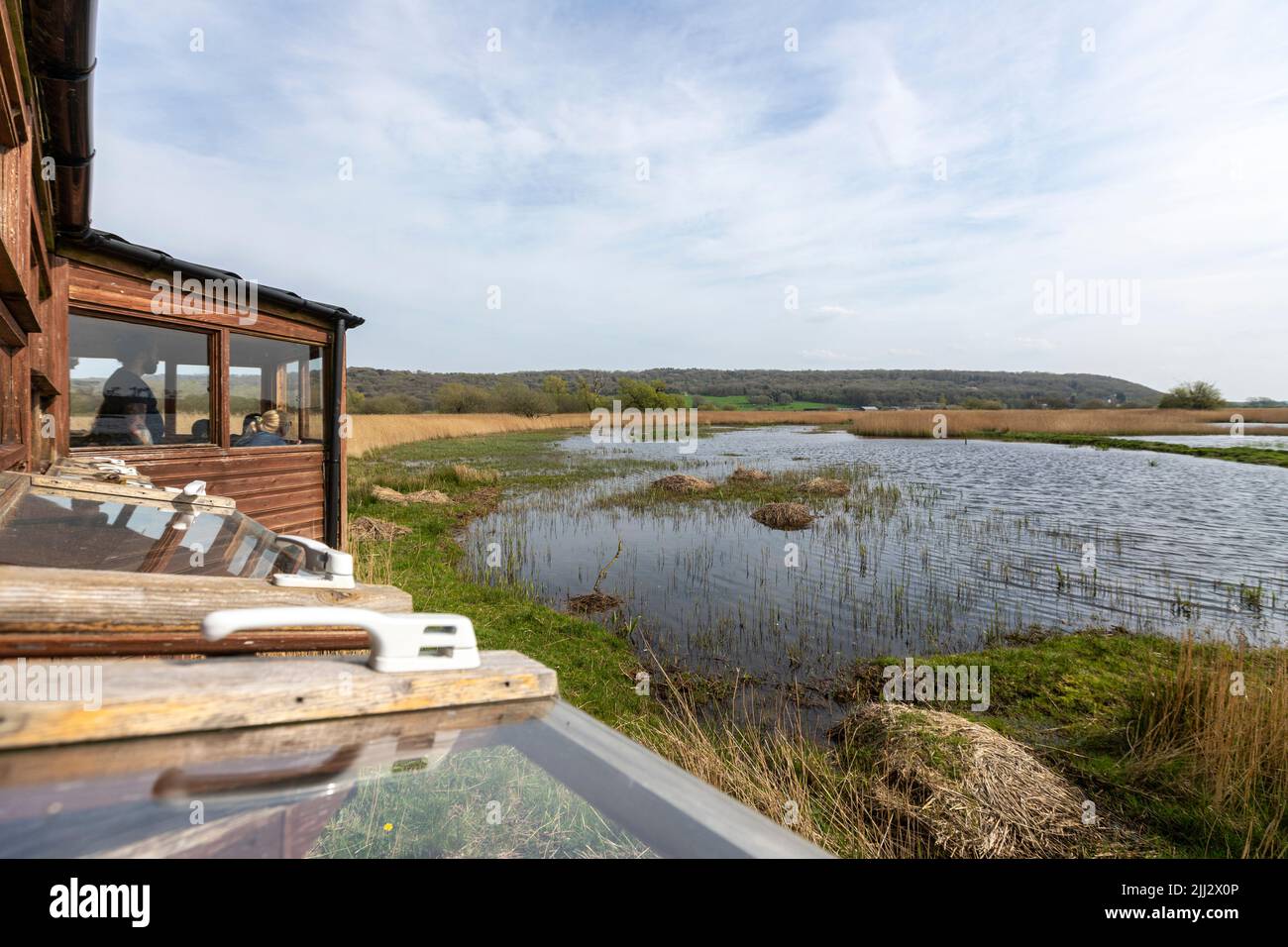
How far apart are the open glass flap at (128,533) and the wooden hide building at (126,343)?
2.98ft

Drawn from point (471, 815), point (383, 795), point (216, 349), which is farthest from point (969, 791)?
point (216, 349)

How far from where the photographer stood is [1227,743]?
15.1ft

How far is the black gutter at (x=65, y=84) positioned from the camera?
10.5ft

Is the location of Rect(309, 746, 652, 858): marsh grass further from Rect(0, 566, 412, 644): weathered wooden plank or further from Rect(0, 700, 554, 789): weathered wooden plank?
Rect(0, 566, 412, 644): weathered wooden plank

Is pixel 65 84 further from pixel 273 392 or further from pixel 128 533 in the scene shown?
pixel 273 392

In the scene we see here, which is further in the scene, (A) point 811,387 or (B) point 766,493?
(A) point 811,387

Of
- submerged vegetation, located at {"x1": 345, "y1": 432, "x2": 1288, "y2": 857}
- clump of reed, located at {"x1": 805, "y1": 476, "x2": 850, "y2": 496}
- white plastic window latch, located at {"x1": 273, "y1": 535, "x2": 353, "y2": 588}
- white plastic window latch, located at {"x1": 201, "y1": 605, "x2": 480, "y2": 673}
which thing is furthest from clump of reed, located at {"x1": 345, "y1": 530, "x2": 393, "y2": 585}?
clump of reed, located at {"x1": 805, "y1": 476, "x2": 850, "y2": 496}

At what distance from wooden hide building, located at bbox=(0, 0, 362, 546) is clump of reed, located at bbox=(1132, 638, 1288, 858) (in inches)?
301

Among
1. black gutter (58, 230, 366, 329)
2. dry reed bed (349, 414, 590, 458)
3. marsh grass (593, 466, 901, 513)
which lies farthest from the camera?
dry reed bed (349, 414, 590, 458)

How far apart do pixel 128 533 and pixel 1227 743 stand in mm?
6925

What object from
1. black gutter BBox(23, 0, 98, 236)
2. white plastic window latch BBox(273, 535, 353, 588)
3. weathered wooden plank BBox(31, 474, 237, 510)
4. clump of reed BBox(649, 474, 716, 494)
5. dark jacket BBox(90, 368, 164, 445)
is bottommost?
clump of reed BBox(649, 474, 716, 494)

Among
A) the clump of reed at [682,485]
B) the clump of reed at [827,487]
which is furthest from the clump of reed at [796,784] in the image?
the clump of reed at [827,487]

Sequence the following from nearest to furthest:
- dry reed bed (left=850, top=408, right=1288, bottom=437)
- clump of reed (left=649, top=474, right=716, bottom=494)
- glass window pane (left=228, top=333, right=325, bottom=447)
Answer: glass window pane (left=228, top=333, right=325, bottom=447)
clump of reed (left=649, top=474, right=716, bottom=494)
dry reed bed (left=850, top=408, right=1288, bottom=437)

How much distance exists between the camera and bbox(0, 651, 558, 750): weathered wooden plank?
37.3 inches
